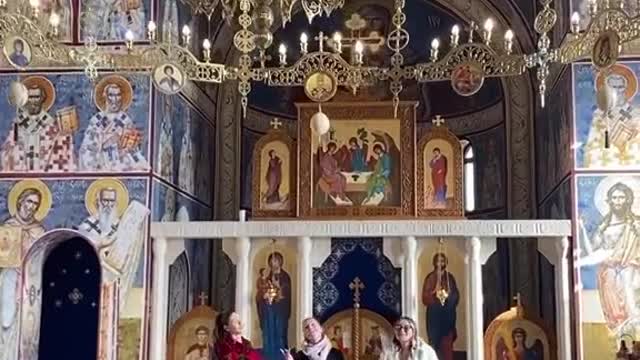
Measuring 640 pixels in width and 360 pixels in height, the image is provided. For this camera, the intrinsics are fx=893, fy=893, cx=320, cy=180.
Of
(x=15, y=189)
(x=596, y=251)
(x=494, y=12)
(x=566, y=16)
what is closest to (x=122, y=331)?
(x=15, y=189)

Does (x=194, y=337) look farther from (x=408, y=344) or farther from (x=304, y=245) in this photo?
(x=408, y=344)

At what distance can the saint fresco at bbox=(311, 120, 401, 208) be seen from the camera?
11250mm

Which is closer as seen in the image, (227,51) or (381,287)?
(381,287)

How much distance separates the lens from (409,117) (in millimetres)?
11445

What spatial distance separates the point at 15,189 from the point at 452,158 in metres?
5.27

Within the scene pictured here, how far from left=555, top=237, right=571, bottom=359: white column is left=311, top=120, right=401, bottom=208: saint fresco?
2213 millimetres

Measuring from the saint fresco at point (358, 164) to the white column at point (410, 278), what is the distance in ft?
4.42

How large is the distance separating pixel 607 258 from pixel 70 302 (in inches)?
244

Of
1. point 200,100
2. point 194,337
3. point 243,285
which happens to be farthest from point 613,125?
point 200,100

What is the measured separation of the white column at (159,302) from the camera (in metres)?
9.91

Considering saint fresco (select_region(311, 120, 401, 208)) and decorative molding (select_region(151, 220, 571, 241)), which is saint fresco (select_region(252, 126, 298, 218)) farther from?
decorative molding (select_region(151, 220, 571, 241))

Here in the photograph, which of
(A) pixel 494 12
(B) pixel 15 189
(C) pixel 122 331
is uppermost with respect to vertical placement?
(A) pixel 494 12

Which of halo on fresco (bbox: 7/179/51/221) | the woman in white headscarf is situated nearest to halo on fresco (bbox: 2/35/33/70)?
halo on fresco (bbox: 7/179/51/221)

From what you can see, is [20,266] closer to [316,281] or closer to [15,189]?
[15,189]
